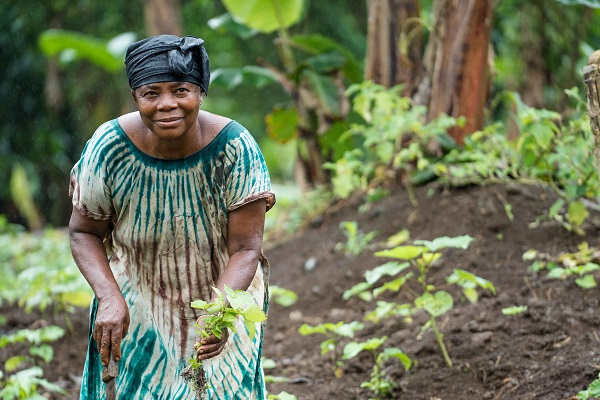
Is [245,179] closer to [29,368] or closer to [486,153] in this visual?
[29,368]

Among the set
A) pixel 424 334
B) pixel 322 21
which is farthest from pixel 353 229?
pixel 322 21

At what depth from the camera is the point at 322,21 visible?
1448 centimetres

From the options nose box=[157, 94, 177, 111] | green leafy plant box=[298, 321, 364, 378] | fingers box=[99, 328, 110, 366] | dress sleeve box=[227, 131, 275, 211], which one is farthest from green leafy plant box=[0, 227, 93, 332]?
nose box=[157, 94, 177, 111]

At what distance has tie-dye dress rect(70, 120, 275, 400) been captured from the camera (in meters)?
2.94

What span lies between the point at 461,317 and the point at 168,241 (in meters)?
2.22

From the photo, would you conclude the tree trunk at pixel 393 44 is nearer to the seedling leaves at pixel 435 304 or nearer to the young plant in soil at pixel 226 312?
the seedling leaves at pixel 435 304

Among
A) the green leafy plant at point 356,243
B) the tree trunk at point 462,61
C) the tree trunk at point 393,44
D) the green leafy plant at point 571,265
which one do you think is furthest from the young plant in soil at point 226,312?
the tree trunk at point 393,44

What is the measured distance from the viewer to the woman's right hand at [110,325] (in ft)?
9.31

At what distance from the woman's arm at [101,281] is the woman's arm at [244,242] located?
343mm

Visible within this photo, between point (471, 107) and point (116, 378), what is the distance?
4.71 metres

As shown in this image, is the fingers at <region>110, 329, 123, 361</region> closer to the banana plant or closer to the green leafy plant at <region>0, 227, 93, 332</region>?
the green leafy plant at <region>0, 227, 93, 332</region>

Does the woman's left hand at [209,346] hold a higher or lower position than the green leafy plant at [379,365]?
higher

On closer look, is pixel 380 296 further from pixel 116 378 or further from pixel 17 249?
pixel 17 249

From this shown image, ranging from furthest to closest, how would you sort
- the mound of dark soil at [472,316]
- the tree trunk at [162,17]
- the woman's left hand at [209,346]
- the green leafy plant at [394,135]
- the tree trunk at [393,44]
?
1. the tree trunk at [162,17]
2. the tree trunk at [393,44]
3. the green leafy plant at [394,135]
4. the mound of dark soil at [472,316]
5. the woman's left hand at [209,346]
